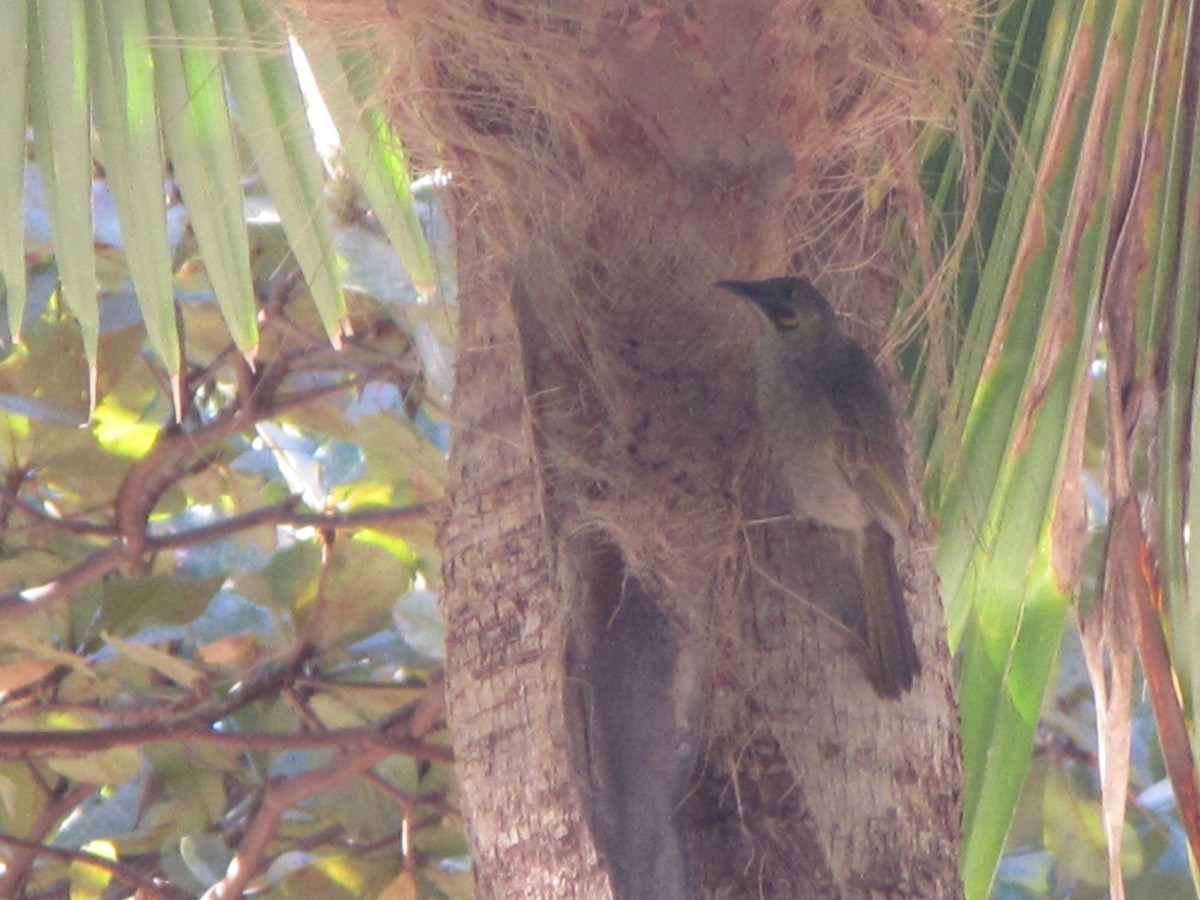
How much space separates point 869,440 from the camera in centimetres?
284

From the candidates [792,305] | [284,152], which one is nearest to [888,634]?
[792,305]

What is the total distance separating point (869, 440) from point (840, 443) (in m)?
0.06

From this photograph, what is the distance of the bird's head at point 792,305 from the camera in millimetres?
2371

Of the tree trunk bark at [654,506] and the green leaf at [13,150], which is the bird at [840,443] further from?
the green leaf at [13,150]

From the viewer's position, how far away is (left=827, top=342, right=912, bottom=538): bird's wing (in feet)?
8.23

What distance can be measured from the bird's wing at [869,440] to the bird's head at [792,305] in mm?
132

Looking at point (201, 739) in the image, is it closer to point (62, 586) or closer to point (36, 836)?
point (62, 586)

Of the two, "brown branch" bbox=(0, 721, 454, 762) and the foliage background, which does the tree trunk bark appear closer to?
the foliage background

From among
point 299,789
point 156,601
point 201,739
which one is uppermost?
point 156,601

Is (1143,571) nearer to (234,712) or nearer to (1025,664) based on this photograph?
(1025,664)

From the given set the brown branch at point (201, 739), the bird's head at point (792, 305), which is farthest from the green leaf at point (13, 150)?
the brown branch at point (201, 739)

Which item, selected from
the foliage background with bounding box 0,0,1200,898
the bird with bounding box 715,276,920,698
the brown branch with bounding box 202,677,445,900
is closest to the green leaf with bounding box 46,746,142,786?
the foliage background with bounding box 0,0,1200,898

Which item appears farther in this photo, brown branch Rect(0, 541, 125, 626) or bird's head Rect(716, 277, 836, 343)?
brown branch Rect(0, 541, 125, 626)

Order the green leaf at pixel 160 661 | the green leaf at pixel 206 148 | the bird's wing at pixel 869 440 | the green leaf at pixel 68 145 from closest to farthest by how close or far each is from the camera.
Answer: the bird's wing at pixel 869 440 < the green leaf at pixel 68 145 < the green leaf at pixel 206 148 < the green leaf at pixel 160 661
